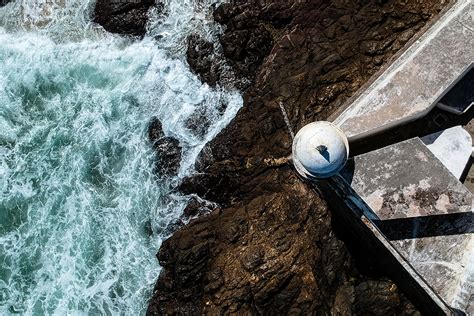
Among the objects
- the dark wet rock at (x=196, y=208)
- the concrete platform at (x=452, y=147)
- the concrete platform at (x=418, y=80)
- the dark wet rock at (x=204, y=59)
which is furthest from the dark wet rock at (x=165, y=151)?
the concrete platform at (x=452, y=147)

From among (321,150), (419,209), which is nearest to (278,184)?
(321,150)

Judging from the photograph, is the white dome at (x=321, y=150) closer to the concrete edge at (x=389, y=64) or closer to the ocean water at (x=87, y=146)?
the concrete edge at (x=389, y=64)

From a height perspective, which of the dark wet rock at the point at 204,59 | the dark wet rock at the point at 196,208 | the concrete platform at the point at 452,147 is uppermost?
the dark wet rock at the point at 204,59

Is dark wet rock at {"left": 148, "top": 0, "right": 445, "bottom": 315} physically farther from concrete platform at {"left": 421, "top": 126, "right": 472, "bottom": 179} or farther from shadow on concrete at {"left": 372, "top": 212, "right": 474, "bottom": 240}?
concrete platform at {"left": 421, "top": 126, "right": 472, "bottom": 179}

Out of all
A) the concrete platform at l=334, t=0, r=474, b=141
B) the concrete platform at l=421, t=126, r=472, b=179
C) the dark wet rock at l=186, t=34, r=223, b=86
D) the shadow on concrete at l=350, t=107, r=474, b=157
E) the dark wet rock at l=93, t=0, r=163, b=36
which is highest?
the dark wet rock at l=93, t=0, r=163, b=36

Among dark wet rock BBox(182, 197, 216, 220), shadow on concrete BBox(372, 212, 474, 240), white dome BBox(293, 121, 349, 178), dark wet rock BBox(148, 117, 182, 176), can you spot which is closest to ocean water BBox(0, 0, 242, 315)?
dark wet rock BBox(148, 117, 182, 176)

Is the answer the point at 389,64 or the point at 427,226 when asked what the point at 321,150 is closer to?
the point at 427,226

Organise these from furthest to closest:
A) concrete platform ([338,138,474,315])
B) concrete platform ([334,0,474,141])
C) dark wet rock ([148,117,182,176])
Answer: dark wet rock ([148,117,182,176])
concrete platform ([334,0,474,141])
concrete platform ([338,138,474,315])
